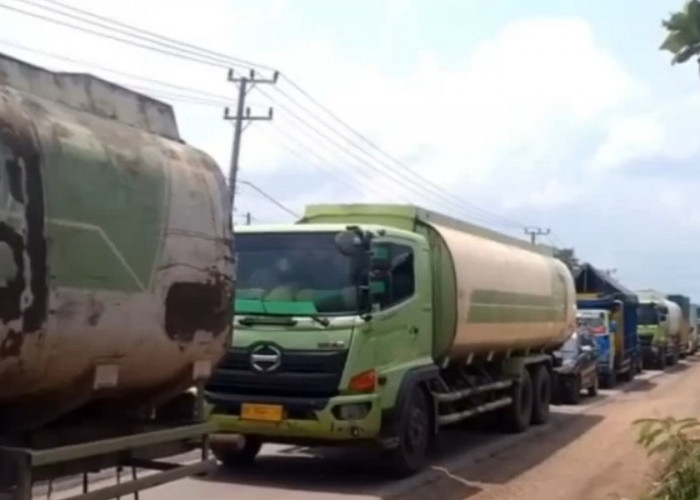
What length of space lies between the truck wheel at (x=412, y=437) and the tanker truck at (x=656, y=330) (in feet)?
90.8

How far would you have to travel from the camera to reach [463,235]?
47.6 ft

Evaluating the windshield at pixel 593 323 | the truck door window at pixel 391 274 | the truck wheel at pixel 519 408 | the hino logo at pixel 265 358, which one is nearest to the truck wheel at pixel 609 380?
the windshield at pixel 593 323

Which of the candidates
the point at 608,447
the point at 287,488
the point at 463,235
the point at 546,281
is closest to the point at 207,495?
the point at 287,488

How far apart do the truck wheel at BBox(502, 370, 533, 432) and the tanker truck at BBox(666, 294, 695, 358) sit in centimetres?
3269

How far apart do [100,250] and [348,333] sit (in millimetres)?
5367

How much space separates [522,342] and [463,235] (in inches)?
128

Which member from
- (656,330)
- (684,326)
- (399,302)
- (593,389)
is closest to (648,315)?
(656,330)

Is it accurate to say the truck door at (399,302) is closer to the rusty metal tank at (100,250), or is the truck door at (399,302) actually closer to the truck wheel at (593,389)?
the rusty metal tank at (100,250)

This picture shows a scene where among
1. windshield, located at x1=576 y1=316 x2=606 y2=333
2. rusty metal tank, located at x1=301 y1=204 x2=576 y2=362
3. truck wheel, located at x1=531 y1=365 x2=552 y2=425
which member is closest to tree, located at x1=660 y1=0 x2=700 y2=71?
rusty metal tank, located at x1=301 y1=204 x2=576 y2=362

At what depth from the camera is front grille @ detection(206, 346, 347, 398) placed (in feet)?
37.1

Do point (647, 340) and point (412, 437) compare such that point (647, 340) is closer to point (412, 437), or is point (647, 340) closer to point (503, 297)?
point (503, 297)

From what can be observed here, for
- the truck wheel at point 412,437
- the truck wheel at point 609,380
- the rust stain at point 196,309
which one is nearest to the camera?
the rust stain at point 196,309

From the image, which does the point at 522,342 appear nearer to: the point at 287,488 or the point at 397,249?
the point at 397,249

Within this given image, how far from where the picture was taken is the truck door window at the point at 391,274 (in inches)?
463
